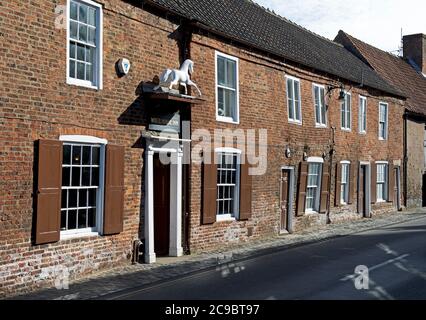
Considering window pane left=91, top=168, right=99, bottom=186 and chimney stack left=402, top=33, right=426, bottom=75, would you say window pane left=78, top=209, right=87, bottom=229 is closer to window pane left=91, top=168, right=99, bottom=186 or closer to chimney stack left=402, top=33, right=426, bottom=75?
window pane left=91, top=168, right=99, bottom=186

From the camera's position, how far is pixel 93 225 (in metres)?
10.8

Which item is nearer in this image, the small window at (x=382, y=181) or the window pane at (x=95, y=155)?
the window pane at (x=95, y=155)

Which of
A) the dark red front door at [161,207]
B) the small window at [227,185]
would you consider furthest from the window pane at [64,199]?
the small window at [227,185]

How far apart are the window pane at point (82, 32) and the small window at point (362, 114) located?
15582mm

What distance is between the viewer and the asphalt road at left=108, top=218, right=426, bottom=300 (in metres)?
8.80

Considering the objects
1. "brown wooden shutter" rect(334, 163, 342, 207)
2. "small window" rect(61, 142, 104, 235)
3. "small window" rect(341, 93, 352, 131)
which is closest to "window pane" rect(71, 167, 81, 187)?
"small window" rect(61, 142, 104, 235)

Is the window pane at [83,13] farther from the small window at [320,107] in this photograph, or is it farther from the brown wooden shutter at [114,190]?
the small window at [320,107]

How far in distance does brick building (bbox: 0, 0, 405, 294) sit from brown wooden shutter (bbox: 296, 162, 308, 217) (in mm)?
67

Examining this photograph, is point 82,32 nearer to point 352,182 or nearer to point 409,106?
point 352,182

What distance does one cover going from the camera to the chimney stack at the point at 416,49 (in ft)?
116

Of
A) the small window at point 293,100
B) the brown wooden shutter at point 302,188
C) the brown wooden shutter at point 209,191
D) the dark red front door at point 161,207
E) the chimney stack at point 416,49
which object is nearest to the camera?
the dark red front door at point 161,207

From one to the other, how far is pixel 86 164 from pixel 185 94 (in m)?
3.56
